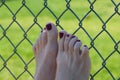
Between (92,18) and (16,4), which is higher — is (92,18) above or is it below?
below

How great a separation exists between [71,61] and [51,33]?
198 millimetres

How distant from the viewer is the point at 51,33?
111 inches

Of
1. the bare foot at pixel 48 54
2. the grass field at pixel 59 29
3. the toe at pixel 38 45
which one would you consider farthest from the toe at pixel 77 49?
the grass field at pixel 59 29

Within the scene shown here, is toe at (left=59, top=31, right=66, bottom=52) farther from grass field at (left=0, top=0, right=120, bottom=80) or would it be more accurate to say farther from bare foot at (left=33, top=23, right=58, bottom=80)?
grass field at (left=0, top=0, right=120, bottom=80)

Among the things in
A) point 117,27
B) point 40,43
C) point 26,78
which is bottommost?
point 117,27

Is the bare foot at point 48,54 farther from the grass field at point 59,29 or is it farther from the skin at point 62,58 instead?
the grass field at point 59,29

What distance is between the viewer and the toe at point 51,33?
2.81m

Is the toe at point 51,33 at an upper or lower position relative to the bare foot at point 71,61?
upper

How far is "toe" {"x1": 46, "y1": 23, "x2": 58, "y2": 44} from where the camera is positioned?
111 inches

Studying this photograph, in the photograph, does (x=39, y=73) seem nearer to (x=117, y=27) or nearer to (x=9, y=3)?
(x=117, y=27)

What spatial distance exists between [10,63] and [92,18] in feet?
5.30

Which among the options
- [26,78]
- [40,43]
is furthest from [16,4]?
[40,43]

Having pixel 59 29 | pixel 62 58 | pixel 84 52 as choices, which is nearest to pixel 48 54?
pixel 62 58

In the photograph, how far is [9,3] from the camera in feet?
22.6
